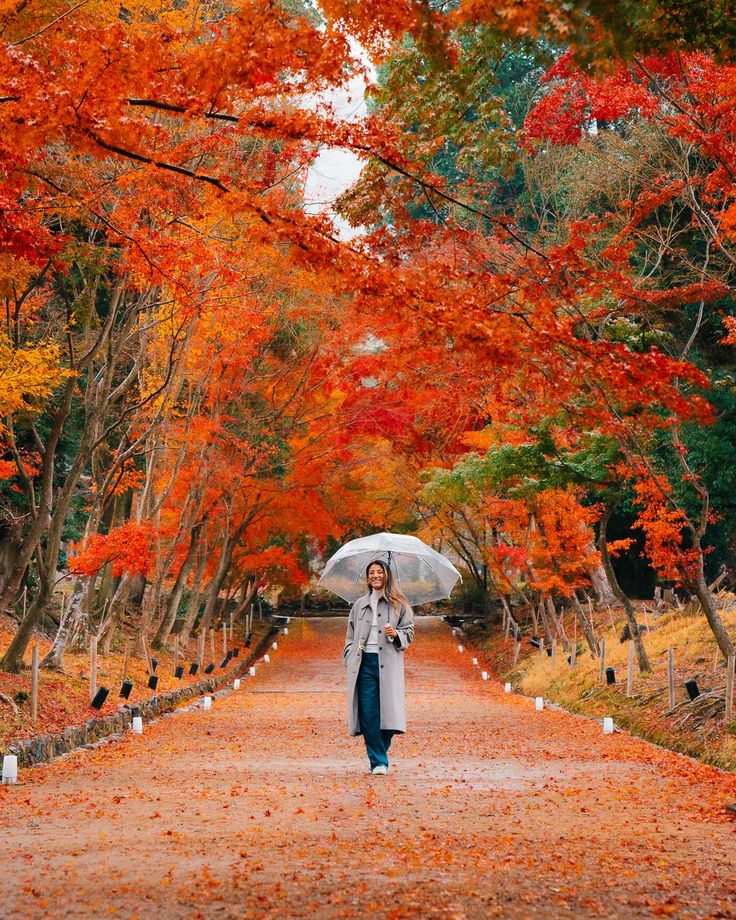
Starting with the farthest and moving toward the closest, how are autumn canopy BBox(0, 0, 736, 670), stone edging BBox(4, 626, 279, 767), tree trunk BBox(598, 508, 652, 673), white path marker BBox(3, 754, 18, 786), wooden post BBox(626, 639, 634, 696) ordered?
tree trunk BBox(598, 508, 652, 673), wooden post BBox(626, 639, 634, 696), stone edging BBox(4, 626, 279, 767), white path marker BBox(3, 754, 18, 786), autumn canopy BBox(0, 0, 736, 670)

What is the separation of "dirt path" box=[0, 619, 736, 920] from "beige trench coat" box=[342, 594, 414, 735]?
0.53 m

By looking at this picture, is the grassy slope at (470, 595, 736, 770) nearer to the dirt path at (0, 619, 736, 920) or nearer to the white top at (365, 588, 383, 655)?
the dirt path at (0, 619, 736, 920)

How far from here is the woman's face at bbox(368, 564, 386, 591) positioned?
9.02m

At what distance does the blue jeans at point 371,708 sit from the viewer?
29.3 ft

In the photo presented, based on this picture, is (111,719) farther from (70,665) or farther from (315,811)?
(315,811)

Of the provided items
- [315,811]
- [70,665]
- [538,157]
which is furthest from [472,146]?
[538,157]

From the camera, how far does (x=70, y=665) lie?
59.8ft

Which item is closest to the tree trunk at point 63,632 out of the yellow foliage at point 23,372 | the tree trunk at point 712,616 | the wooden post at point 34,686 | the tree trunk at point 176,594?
the wooden post at point 34,686

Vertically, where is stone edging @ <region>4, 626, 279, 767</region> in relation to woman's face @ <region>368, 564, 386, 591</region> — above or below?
below

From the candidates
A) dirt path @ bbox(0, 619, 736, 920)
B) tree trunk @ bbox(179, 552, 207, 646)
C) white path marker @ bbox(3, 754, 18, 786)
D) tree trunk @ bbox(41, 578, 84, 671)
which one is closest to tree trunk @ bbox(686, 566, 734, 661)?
dirt path @ bbox(0, 619, 736, 920)

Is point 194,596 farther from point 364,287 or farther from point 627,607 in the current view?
point 364,287

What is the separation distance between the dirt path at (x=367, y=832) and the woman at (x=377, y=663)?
1.46ft

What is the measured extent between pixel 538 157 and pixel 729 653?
17.0 metres

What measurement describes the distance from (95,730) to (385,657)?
5.62 m
